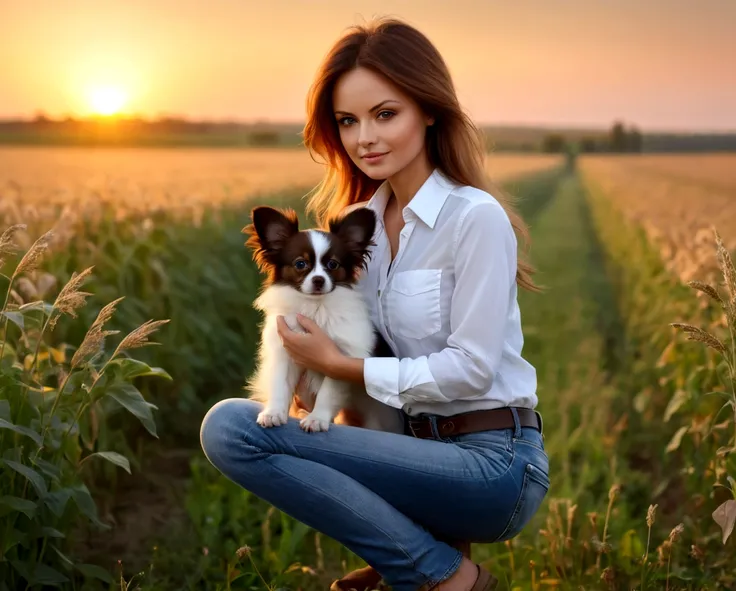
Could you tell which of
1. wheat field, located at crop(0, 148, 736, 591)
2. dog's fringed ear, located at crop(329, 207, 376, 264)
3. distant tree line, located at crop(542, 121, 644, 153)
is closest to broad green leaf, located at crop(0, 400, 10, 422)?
wheat field, located at crop(0, 148, 736, 591)

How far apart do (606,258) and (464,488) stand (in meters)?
14.6

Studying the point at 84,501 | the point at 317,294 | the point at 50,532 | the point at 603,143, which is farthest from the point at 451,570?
the point at 603,143

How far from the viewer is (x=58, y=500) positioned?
3428 mm

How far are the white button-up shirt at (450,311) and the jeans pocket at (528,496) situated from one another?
271 millimetres

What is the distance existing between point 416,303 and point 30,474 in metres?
1.51

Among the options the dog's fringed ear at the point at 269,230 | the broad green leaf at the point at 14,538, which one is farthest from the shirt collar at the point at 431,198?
the broad green leaf at the point at 14,538

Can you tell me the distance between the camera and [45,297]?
5273 millimetres

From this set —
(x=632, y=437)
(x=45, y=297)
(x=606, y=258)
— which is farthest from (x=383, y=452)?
(x=606, y=258)

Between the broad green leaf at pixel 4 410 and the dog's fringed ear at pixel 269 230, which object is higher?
the dog's fringed ear at pixel 269 230

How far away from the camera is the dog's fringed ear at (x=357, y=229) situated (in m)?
3.61

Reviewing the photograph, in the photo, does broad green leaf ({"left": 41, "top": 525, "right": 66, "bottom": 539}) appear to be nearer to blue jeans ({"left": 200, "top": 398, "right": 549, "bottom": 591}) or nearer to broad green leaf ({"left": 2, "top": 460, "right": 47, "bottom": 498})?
broad green leaf ({"left": 2, "top": 460, "right": 47, "bottom": 498})

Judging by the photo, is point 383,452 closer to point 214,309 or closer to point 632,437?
point 632,437

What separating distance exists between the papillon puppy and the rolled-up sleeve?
33 centimetres

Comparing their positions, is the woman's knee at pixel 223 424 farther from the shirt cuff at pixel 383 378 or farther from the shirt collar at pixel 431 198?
the shirt collar at pixel 431 198
